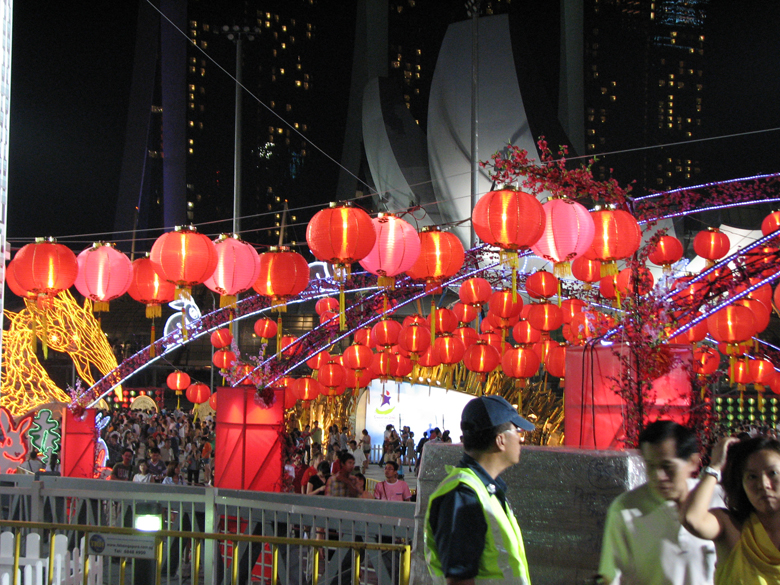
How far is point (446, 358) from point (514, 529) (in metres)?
11.2

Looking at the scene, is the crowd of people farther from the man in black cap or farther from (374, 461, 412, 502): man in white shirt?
the man in black cap

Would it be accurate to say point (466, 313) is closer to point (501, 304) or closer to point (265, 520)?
point (501, 304)

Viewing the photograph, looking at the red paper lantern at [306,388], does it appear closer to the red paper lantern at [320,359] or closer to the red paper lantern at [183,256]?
the red paper lantern at [320,359]

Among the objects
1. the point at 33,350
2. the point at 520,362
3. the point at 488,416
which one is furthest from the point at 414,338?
the point at 33,350

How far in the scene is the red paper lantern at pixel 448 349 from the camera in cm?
1332

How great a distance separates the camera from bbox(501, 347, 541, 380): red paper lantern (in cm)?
1277

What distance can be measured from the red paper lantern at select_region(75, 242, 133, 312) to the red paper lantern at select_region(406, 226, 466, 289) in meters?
3.20

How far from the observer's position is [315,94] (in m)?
44.8

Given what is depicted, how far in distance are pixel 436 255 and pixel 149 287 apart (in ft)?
11.1

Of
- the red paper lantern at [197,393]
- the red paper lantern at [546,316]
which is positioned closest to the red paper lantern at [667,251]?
the red paper lantern at [546,316]

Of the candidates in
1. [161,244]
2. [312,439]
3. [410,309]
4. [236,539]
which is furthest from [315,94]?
[236,539]

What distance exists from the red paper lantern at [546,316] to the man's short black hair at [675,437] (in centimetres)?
925

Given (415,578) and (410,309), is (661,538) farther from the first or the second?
(410,309)

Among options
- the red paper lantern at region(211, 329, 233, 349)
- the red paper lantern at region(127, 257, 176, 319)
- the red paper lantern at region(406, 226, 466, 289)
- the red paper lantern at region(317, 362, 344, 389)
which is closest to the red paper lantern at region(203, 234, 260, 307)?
the red paper lantern at region(127, 257, 176, 319)
